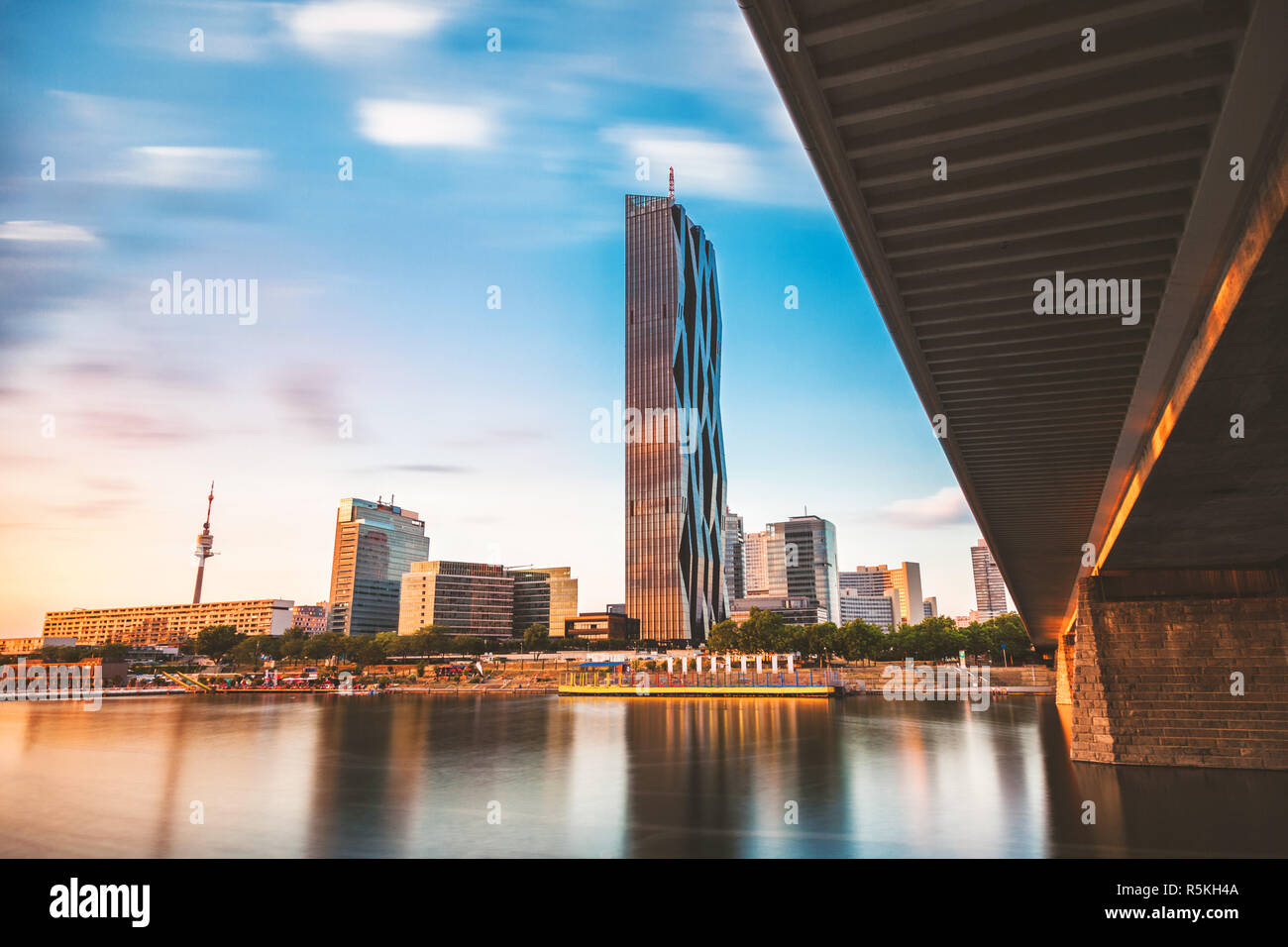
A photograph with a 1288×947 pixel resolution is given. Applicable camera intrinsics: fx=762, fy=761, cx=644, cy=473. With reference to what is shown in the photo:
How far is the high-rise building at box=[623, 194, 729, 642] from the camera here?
14262 cm

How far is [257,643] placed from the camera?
14475 centimetres

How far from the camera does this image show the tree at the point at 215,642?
142 m

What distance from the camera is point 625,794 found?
2811cm

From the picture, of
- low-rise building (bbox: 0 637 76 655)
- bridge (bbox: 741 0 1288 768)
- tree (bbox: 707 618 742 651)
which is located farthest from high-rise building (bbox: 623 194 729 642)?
low-rise building (bbox: 0 637 76 655)

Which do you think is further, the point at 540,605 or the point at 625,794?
the point at 540,605

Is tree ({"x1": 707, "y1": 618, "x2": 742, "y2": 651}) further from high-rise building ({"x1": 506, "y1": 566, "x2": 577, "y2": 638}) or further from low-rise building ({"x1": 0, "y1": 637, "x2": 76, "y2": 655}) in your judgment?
low-rise building ({"x1": 0, "y1": 637, "x2": 76, "y2": 655})

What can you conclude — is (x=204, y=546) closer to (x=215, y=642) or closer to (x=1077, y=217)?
(x=215, y=642)

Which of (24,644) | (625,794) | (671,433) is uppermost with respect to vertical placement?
(671,433)

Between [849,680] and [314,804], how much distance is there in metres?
78.2

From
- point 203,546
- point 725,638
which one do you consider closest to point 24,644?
point 203,546

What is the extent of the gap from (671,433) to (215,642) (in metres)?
94.2

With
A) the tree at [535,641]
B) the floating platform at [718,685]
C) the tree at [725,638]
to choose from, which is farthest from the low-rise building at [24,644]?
the tree at [725,638]

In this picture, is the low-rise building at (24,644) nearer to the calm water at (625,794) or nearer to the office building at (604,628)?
the office building at (604,628)
